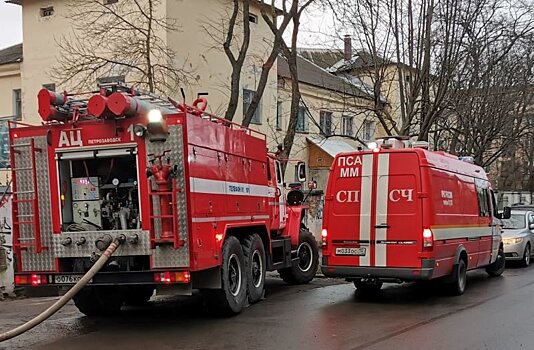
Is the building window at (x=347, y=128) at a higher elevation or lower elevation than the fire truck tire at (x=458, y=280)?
higher

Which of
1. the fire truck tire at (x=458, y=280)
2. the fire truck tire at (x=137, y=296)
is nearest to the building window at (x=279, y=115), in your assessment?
the fire truck tire at (x=458, y=280)

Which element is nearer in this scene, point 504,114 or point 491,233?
point 491,233

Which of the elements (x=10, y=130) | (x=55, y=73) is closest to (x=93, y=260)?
(x=10, y=130)

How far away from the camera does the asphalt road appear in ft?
27.8

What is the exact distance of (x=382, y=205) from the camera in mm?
11805

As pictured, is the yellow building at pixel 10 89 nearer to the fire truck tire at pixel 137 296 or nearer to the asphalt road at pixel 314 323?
the asphalt road at pixel 314 323

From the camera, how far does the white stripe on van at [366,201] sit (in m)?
11.8

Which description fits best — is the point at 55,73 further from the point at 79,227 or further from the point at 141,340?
the point at 141,340

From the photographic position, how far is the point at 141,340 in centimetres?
880

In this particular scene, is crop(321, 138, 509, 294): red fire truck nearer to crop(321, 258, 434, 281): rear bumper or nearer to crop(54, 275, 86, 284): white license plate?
crop(321, 258, 434, 281): rear bumper

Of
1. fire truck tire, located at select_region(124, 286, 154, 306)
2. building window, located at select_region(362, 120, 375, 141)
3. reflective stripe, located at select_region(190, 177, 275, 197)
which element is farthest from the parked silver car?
building window, located at select_region(362, 120, 375, 141)

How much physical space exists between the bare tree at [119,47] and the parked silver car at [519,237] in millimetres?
10113

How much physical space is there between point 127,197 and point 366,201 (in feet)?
14.3

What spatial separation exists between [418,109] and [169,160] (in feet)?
44.7
